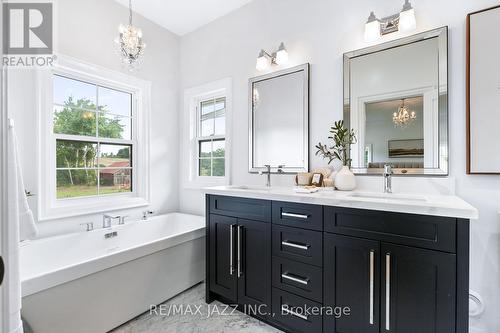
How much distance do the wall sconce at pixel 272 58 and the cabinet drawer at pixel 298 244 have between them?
155cm

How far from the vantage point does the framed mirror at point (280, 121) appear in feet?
7.38

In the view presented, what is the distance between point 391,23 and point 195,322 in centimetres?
273

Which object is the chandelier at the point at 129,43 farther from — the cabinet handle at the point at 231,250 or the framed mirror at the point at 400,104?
the framed mirror at the point at 400,104

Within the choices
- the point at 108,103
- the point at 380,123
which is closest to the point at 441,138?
the point at 380,123

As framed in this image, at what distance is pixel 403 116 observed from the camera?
5.85ft

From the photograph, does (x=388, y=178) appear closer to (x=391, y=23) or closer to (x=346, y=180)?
(x=346, y=180)

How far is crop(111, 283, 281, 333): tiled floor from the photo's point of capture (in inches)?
71.5

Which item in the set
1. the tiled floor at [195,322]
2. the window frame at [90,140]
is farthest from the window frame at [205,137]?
the tiled floor at [195,322]

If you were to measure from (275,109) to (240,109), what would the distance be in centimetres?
46

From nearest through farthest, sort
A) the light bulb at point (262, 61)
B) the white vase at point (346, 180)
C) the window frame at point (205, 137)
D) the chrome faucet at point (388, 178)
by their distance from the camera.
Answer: the chrome faucet at point (388, 178), the white vase at point (346, 180), the light bulb at point (262, 61), the window frame at point (205, 137)

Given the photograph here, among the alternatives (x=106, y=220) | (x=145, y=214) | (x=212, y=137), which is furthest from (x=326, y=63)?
(x=106, y=220)

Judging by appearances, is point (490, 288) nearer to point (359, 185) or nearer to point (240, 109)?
point (359, 185)

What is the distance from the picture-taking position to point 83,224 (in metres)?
2.44

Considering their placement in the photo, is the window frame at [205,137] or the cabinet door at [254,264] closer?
the cabinet door at [254,264]
